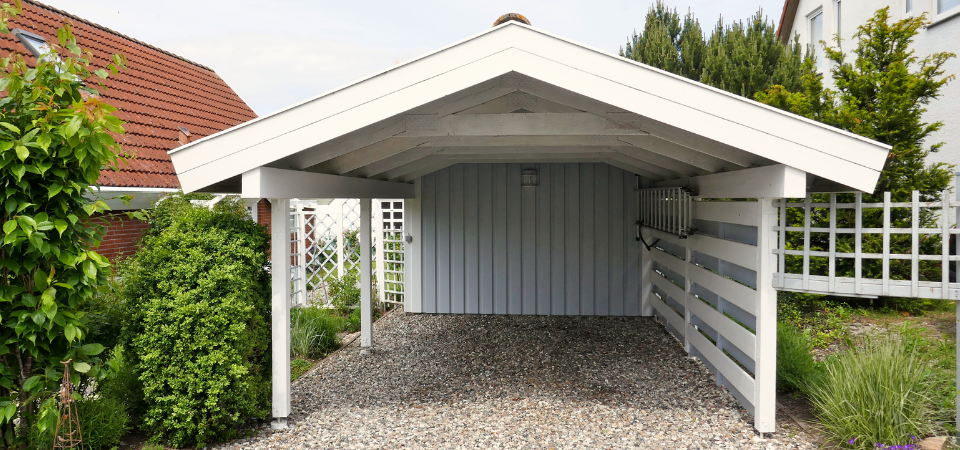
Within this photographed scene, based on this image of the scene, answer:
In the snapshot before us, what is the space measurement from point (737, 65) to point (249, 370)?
968 cm

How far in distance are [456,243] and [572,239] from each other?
1.55m

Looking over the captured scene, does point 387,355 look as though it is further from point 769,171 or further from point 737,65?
point 737,65

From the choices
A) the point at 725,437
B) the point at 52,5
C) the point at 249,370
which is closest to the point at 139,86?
the point at 52,5

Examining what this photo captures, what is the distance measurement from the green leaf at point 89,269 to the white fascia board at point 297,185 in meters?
0.84

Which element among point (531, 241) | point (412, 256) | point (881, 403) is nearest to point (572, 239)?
point (531, 241)

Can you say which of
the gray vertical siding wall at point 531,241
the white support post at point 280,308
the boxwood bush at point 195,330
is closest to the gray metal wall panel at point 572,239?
the gray vertical siding wall at point 531,241

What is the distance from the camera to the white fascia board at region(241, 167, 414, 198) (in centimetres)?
335

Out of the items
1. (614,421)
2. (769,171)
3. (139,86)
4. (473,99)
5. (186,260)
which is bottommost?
(614,421)

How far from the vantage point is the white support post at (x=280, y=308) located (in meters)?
3.65

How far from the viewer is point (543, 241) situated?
7.59 metres

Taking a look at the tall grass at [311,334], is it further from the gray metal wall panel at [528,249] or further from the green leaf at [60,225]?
the green leaf at [60,225]

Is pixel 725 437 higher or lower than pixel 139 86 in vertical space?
lower

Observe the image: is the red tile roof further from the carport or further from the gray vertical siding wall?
the gray vertical siding wall

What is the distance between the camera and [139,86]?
805 centimetres
